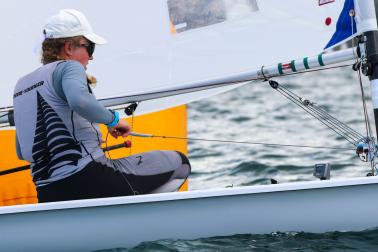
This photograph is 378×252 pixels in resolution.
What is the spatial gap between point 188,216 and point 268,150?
13.1 feet

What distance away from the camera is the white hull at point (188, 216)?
3.20 meters

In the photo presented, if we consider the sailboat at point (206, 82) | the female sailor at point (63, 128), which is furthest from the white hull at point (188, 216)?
the female sailor at point (63, 128)

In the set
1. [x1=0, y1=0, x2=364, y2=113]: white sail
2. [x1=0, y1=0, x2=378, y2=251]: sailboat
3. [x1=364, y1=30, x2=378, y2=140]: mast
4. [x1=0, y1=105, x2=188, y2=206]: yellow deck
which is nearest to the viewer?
[x1=0, y1=0, x2=378, y2=251]: sailboat

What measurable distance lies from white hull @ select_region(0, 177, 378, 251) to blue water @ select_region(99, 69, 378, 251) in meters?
0.05

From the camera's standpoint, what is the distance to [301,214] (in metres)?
3.25

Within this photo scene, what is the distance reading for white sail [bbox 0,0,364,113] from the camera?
3832 millimetres

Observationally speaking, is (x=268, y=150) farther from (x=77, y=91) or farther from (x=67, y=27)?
(x=77, y=91)

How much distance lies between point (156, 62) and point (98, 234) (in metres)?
1.08

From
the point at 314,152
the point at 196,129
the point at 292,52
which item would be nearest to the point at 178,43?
the point at 292,52

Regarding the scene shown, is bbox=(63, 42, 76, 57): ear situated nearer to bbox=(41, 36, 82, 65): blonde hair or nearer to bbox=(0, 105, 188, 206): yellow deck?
bbox=(41, 36, 82, 65): blonde hair

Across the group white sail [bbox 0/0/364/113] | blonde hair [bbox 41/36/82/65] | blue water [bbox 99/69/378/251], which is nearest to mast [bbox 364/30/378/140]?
white sail [bbox 0/0/364/113]

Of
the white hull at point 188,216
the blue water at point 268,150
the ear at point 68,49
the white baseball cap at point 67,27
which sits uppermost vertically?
the white baseball cap at point 67,27

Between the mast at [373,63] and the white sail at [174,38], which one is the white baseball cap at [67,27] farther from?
the mast at [373,63]

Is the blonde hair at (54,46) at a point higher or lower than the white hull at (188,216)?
higher
